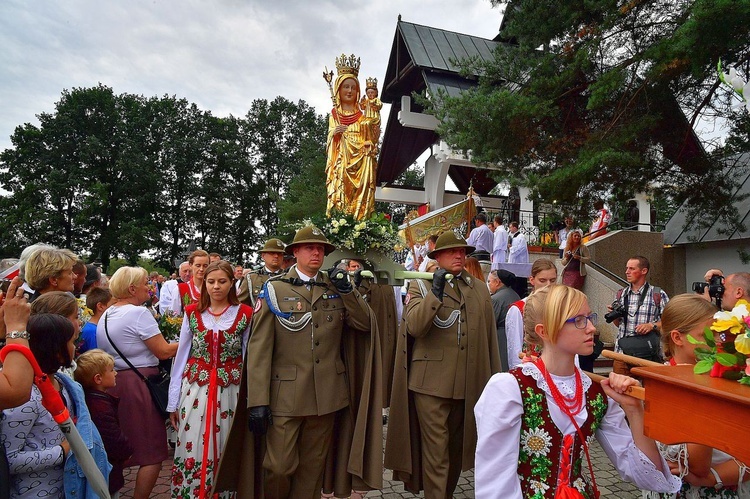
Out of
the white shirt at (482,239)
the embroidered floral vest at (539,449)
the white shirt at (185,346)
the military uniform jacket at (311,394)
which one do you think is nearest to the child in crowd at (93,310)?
the white shirt at (185,346)

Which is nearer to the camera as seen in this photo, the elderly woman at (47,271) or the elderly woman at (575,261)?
the elderly woman at (47,271)

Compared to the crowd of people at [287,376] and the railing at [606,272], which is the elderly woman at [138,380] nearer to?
the crowd of people at [287,376]

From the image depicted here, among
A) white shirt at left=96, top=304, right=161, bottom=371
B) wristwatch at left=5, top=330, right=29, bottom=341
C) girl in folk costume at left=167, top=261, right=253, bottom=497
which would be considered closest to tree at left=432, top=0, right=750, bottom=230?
girl in folk costume at left=167, top=261, right=253, bottom=497

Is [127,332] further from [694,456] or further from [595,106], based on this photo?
[595,106]

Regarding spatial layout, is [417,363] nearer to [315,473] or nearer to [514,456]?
[315,473]

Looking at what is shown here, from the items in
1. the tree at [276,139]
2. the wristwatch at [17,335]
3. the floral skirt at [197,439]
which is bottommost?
the floral skirt at [197,439]

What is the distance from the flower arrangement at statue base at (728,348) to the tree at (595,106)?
4974 millimetres

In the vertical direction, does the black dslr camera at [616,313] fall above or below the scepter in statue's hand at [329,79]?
below

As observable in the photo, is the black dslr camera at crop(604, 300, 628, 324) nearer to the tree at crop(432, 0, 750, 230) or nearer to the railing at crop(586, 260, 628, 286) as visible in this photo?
the tree at crop(432, 0, 750, 230)

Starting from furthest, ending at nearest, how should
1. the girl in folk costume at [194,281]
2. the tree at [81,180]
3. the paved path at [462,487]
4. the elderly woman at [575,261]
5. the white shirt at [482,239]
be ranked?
the tree at [81,180] → the white shirt at [482,239] → the elderly woman at [575,261] → the girl in folk costume at [194,281] → the paved path at [462,487]

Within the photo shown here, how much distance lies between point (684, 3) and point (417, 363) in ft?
20.6

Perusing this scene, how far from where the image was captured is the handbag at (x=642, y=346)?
15.5 feet

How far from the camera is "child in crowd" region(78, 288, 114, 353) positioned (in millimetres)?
3797

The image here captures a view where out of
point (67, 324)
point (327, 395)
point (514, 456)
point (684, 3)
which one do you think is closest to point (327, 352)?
point (327, 395)
